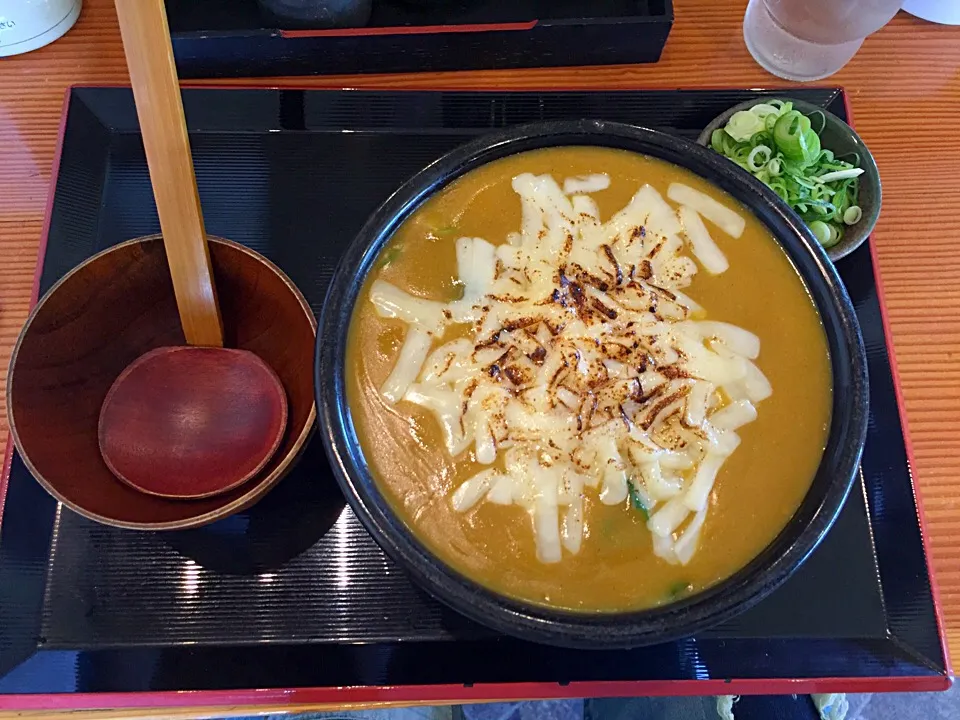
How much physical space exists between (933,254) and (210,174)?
177 centimetres

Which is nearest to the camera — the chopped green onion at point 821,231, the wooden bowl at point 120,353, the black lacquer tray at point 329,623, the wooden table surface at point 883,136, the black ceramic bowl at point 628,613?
the black ceramic bowl at point 628,613

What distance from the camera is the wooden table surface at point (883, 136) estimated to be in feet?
5.48

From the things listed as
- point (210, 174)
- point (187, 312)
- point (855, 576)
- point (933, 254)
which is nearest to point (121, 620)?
point (187, 312)

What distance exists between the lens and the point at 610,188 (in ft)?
4.52

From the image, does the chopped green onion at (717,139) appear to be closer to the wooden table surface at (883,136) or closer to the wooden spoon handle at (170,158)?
the wooden table surface at (883,136)

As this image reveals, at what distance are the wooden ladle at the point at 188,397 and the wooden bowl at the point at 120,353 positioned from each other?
28mm

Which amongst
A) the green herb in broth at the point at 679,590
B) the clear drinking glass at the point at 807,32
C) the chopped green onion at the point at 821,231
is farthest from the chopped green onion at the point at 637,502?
the clear drinking glass at the point at 807,32

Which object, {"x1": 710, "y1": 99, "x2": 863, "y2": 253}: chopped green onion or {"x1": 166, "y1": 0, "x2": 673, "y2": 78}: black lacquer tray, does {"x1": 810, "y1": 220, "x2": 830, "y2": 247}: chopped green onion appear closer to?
{"x1": 710, "y1": 99, "x2": 863, "y2": 253}: chopped green onion

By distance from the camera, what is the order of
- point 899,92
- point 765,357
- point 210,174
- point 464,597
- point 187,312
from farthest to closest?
point 899,92 < point 210,174 < point 187,312 < point 765,357 < point 464,597

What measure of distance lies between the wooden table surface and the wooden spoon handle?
60cm

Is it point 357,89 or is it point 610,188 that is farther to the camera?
point 357,89

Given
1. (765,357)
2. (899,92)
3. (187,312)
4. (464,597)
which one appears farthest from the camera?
(899,92)

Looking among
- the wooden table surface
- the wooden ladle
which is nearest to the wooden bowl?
the wooden ladle

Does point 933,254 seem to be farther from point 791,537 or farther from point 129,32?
point 129,32
